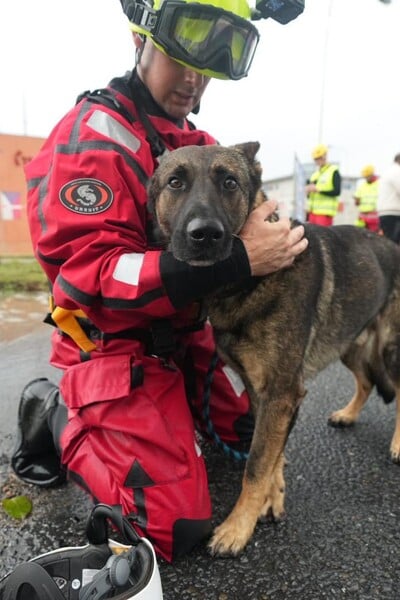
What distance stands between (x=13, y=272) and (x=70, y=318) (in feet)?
24.0

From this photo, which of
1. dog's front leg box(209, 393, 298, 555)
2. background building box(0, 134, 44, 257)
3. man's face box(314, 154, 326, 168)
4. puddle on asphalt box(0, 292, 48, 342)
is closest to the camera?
dog's front leg box(209, 393, 298, 555)

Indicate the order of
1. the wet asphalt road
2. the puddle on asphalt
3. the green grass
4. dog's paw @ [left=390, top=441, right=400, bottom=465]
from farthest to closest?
the green grass < the puddle on asphalt < dog's paw @ [left=390, top=441, right=400, bottom=465] < the wet asphalt road

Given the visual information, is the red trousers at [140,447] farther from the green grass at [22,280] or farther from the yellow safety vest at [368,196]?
the yellow safety vest at [368,196]

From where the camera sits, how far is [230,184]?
2.07m

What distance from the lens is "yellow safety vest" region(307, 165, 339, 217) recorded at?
9570 millimetres

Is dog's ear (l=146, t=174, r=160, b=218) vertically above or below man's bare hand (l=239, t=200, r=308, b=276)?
above

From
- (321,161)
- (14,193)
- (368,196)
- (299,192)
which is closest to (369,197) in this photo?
(368,196)

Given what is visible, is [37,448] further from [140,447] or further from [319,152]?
[319,152]

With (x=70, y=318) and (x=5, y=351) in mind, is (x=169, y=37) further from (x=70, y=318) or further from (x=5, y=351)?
(x=5, y=351)

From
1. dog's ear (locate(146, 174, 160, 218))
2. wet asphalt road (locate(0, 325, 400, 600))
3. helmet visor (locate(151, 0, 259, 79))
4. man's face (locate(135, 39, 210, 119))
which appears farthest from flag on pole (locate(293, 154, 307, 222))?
dog's ear (locate(146, 174, 160, 218))

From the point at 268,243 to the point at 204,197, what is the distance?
33 centimetres

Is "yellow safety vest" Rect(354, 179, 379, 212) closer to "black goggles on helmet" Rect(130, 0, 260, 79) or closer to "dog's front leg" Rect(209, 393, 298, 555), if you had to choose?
"black goggles on helmet" Rect(130, 0, 260, 79)

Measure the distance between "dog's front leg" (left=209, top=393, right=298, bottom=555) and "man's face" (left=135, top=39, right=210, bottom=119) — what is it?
4.97 feet

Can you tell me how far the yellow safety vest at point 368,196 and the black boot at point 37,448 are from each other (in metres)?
11.5
